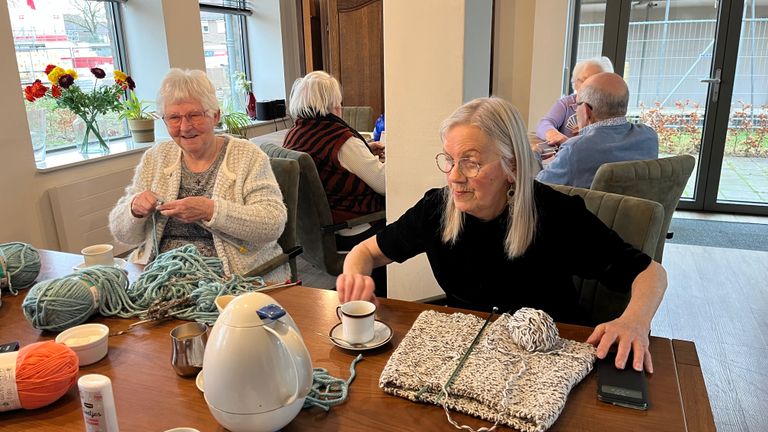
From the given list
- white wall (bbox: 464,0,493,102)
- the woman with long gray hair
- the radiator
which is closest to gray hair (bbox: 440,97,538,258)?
the woman with long gray hair

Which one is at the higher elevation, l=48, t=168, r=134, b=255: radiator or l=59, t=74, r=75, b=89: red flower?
l=59, t=74, r=75, b=89: red flower

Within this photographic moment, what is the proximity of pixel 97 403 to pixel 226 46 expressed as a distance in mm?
4730

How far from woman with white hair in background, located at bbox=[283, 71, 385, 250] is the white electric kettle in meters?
1.82

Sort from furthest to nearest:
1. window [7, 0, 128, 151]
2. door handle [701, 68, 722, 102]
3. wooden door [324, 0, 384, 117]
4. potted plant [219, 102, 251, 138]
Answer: wooden door [324, 0, 384, 117] < potted plant [219, 102, 251, 138] < door handle [701, 68, 722, 102] < window [7, 0, 128, 151]

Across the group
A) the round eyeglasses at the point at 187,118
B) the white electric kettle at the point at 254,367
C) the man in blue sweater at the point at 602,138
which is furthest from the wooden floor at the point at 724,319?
the white electric kettle at the point at 254,367

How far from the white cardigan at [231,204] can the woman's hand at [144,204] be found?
30 mm

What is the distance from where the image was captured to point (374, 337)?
1145mm

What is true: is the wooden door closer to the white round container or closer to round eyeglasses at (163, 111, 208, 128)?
round eyeglasses at (163, 111, 208, 128)

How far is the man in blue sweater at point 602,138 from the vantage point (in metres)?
2.44

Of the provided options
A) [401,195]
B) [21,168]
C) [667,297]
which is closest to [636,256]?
[401,195]

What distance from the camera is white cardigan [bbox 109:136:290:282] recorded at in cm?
185

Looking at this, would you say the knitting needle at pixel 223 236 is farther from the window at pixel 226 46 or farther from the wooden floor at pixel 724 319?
the window at pixel 226 46

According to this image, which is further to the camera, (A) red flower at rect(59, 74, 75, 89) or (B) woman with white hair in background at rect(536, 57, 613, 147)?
(B) woman with white hair in background at rect(536, 57, 613, 147)

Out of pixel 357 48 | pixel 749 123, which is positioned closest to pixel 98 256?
pixel 357 48
